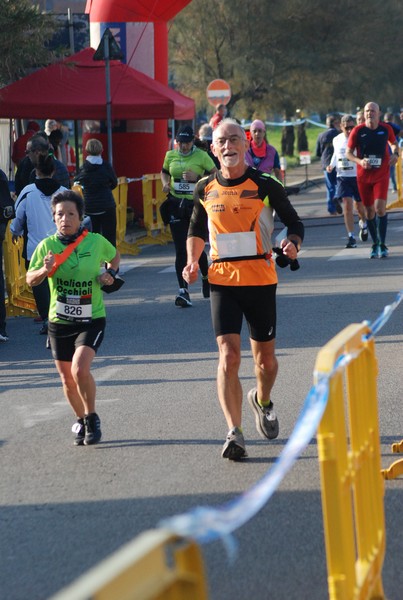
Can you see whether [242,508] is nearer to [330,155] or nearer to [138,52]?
[138,52]

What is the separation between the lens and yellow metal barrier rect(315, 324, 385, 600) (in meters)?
3.77

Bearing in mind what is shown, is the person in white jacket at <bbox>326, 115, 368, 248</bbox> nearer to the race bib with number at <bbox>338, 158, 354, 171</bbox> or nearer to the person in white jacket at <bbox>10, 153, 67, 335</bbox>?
the race bib with number at <bbox>338, 158, 354, 171</bbox>

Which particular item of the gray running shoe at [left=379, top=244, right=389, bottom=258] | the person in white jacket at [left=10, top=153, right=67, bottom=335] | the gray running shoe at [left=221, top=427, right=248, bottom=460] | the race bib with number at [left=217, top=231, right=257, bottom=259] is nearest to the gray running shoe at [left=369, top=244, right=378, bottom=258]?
the gray running shoe at [left=379, top=244, right=389, bottom=258]

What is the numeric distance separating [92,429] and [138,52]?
16579mm

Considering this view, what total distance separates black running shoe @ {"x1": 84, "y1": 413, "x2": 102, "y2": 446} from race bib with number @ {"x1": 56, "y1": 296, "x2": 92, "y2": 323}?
0.60 m

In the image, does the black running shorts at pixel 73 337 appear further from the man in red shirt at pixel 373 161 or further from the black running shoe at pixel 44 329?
the man in red shirt at pixel 373 161

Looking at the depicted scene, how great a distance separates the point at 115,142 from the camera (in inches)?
916

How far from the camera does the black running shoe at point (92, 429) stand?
24.9 ft

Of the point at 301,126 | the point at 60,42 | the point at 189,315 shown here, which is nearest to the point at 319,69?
the point at 301,126

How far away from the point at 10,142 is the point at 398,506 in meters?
19.8

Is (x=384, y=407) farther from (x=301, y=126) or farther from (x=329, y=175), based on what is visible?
(x=301, y=126)

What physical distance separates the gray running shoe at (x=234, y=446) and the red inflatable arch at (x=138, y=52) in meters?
15.8

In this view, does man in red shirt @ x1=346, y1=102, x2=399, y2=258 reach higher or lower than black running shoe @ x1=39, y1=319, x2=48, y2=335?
higher

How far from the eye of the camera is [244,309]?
719cm
